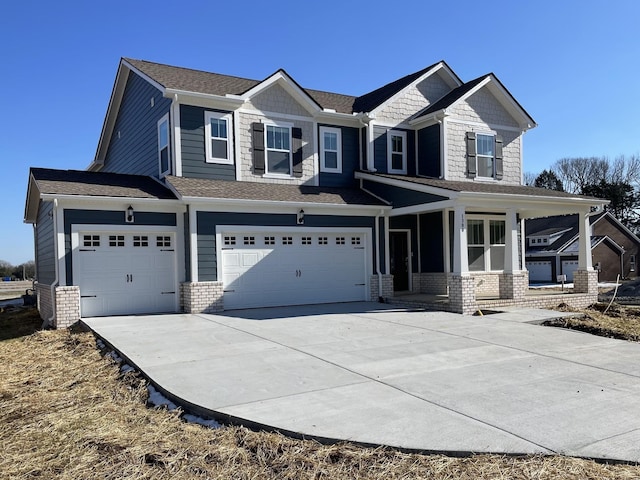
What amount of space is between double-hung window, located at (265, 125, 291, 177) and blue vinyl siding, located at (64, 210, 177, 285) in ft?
11.4

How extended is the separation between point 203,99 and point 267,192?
3.07 meters

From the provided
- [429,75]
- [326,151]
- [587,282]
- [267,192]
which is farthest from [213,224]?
[587,282]

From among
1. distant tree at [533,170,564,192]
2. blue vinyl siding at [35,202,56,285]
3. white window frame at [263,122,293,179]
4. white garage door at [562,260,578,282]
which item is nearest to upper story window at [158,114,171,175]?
white window frame at [263,122,293,179]

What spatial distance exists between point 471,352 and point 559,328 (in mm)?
3564

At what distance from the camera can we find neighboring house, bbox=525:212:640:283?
30.5 m

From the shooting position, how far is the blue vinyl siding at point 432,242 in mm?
17281

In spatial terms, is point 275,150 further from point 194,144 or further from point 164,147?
point 164,147

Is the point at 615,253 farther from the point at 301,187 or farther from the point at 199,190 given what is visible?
the point at 199,190

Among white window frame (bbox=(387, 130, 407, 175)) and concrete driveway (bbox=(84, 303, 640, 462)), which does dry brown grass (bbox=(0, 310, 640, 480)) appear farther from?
white window frame (bbox=(387, 130, 407, 175))

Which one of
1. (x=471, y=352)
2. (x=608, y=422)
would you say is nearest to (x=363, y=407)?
(x=608, y=422)

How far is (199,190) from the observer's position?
13.5 meters

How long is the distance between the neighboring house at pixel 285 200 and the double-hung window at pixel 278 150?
0.03 metres

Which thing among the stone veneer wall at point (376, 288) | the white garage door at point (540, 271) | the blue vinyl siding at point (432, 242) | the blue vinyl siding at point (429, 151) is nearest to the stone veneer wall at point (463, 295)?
the stone veneer wall at point (376, 288)

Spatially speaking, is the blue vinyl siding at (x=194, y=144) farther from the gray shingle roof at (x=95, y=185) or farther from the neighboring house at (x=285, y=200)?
the gray shingle roof at (x=95, y=185)
